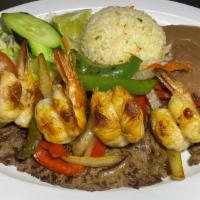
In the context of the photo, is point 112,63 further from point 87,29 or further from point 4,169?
point 4,169

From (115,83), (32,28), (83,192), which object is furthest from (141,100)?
(32,28)

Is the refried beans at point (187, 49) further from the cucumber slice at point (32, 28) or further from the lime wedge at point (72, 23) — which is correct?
the cucumber slice at point (32, 28)

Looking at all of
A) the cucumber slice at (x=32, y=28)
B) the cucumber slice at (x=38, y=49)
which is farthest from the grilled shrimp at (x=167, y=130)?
the cucumber slice at (x=32, y=28)

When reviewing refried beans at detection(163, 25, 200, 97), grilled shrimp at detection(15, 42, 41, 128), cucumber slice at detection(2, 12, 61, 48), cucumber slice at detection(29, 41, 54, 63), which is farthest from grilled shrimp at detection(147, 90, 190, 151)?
cucumber slice at detection(2, 12, 61, 48)

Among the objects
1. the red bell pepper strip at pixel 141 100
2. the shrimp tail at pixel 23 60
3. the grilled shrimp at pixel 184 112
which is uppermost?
the shrimp tail at pixel 23 60

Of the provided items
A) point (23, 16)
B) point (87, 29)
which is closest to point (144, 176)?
point (87, 29)

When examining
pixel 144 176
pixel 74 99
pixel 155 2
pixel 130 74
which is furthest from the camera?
pixel 155 2
